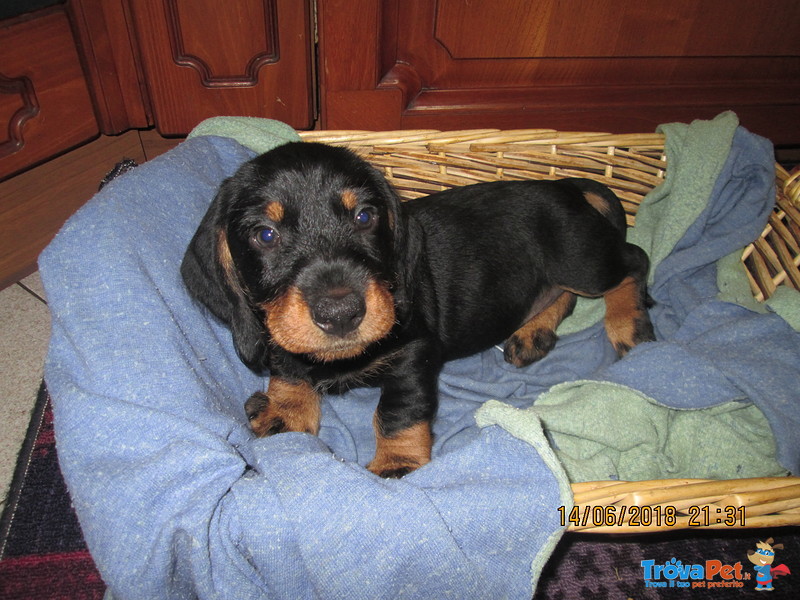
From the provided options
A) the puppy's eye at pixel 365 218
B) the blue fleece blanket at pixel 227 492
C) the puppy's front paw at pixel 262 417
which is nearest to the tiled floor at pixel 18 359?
the blue fleece blanket at pixel 227 492

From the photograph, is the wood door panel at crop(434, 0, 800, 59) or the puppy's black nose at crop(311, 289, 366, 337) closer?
the puppy's black nose at crop(311, 289, 366, 337)

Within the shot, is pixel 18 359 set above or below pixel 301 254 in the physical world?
below

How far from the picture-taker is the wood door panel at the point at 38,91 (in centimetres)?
300

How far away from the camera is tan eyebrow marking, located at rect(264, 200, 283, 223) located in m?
1.78

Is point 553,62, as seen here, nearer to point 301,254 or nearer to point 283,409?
point 301,254

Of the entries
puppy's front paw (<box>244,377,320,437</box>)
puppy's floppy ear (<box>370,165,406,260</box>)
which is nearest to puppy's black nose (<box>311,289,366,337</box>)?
puppy's floppy ear (<box>370,165,406,260</box>)

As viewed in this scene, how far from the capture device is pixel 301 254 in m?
1.75

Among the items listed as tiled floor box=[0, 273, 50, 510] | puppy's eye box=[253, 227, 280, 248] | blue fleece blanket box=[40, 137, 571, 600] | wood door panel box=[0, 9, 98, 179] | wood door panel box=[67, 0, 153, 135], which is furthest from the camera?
wood door panel box=[67, 0, 153, 135]

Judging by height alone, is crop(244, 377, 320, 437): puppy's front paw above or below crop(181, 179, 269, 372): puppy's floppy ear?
below

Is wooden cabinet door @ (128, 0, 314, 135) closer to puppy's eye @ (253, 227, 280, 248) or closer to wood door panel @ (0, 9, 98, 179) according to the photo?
wood door panel @ (0, 9, 98, 179)

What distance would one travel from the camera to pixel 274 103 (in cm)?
362

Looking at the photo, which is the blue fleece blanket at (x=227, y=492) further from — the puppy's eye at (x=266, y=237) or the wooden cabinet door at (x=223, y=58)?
the wooden cabinet door at (x=223, y=58)

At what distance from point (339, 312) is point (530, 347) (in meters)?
1.45

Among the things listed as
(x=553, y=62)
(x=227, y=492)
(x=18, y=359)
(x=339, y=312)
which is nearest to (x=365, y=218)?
(x=339, y=312)
